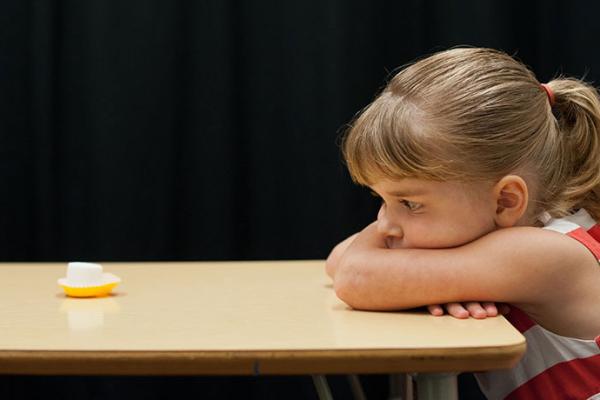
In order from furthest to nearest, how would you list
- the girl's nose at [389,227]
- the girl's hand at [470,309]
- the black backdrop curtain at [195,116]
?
the black backdrop curtain at [195,116] → the girl's nose at [389,227] → the girl's hand at [470,309]

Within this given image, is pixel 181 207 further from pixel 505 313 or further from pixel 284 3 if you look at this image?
pixel 505 313

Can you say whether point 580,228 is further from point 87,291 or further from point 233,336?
point 87,291

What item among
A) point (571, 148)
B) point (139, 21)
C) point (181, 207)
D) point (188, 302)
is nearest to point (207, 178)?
point (181, 207)

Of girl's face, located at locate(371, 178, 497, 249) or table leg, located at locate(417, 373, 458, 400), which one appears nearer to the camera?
table leg, located at locate(417, 373, 458, 400)

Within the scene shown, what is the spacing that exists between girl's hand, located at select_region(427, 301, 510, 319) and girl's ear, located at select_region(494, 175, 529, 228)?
117mm

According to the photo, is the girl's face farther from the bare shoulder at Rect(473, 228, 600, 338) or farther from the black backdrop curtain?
the black backdrop curtain

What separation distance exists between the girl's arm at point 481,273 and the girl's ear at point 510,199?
0.17 feet

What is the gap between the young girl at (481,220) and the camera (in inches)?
35.1

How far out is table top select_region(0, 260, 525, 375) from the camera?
731mm

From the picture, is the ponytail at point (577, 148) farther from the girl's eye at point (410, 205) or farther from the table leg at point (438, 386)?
the table leg at point (438, 386)

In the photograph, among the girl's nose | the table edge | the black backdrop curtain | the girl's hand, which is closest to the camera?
the table edge

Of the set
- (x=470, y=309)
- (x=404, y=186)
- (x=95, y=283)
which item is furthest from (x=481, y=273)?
(x=95, y=283)

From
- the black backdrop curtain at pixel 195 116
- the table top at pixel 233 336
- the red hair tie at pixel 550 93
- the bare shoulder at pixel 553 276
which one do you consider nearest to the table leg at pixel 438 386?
the table top at pixel 233 336

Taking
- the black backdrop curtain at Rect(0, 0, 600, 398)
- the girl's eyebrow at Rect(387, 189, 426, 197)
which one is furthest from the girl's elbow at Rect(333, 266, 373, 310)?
the black backdrop curtain at Rect(0, 0, 600, 398)
